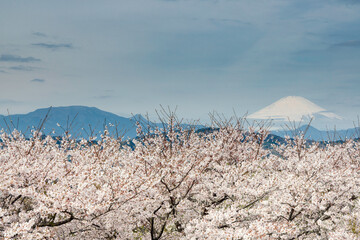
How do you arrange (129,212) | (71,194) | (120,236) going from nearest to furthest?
(71,194), (129,212), (120,236)

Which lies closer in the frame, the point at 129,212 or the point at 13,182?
the point at 13,182

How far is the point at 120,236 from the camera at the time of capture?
12844 millimetres

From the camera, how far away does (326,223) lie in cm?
1475

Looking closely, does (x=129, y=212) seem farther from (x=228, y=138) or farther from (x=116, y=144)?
(x=228, y=138)

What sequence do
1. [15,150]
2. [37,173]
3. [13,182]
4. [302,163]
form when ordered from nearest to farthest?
[13,182]
[37,173]
[302,163]
[15,150]

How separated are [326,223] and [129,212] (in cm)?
918

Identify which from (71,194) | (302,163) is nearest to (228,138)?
(302,163)

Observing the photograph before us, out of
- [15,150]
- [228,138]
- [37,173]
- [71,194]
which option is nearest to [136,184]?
[71,194]

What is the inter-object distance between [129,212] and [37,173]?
3.47m

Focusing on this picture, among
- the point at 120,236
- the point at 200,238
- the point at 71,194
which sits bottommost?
the point at 120,236

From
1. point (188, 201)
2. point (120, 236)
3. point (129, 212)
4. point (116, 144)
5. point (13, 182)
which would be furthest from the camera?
point (116, 144)

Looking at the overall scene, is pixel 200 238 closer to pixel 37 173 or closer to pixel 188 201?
pixel 188 201

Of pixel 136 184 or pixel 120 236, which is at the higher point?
pixel 136 184

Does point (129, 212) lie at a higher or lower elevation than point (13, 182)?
lower
